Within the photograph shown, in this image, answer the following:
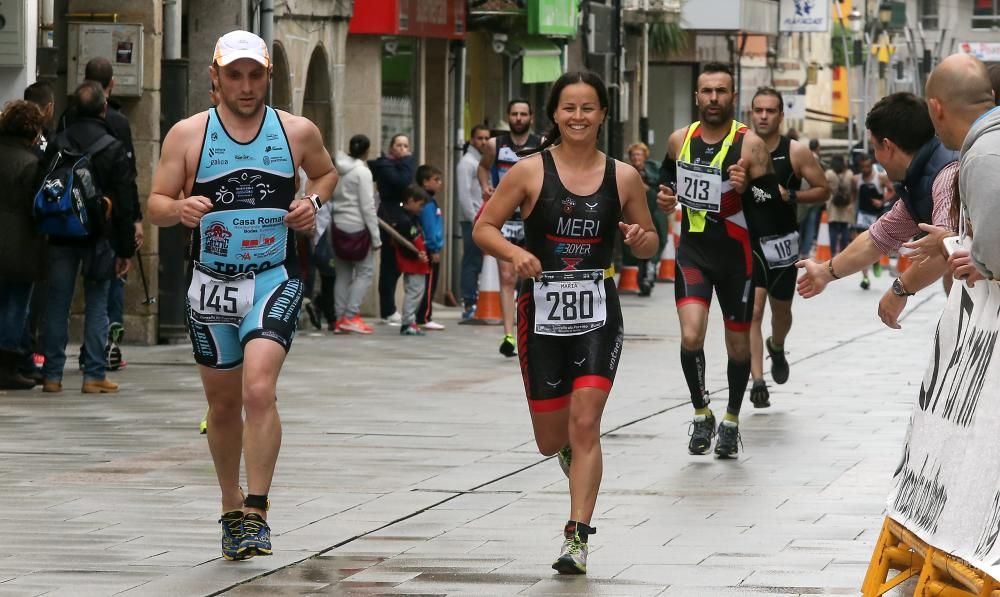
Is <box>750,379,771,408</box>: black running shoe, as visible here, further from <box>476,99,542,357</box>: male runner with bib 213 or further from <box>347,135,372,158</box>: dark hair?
<box>347,135,372,158</box>: dark hair

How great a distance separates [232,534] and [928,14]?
335ft

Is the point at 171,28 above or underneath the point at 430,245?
above

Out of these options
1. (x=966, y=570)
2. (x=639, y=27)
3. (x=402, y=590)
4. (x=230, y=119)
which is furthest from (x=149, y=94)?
(x=639, y=27)

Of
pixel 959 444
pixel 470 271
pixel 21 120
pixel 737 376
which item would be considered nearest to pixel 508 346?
pixel 470 271

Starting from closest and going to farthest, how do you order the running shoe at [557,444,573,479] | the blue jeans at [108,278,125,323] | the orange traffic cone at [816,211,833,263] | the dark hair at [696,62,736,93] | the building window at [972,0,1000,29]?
the running shoe at [557,444,573,479] < the dark hair at [696,62,736,93] < the blue jeans at [108,278,125,323] < the orange traffic cone at [816,211,833,263] < the building window at [972,0,1000,29]

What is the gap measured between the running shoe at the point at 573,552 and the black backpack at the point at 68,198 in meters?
6.52

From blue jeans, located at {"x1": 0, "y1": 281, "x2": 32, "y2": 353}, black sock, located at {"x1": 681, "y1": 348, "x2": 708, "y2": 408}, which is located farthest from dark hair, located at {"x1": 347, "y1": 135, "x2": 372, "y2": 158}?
black sock, located at {"x1": 681, "y1": 348, "x2": 708, "y2": 408}

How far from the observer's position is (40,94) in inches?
544

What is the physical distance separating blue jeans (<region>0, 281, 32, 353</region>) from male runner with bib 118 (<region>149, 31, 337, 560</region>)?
19.9 ft

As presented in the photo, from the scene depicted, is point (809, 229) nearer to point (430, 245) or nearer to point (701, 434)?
point (430, 245)

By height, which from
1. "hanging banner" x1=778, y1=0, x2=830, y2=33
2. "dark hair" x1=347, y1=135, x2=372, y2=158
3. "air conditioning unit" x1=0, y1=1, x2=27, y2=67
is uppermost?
"hanging banner" x1=778, y1=0, x2=830, y2=33

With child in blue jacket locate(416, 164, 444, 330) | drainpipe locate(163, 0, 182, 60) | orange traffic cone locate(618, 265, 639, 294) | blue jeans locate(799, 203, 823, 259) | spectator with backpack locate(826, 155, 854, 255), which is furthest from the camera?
blue jeans locate(799, 203, 823, 259)

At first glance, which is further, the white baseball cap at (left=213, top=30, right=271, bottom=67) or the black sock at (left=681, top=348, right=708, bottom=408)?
the black sock at (left=681, top=348, right=708, bottom=408)

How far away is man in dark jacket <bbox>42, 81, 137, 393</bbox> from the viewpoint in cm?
1355
